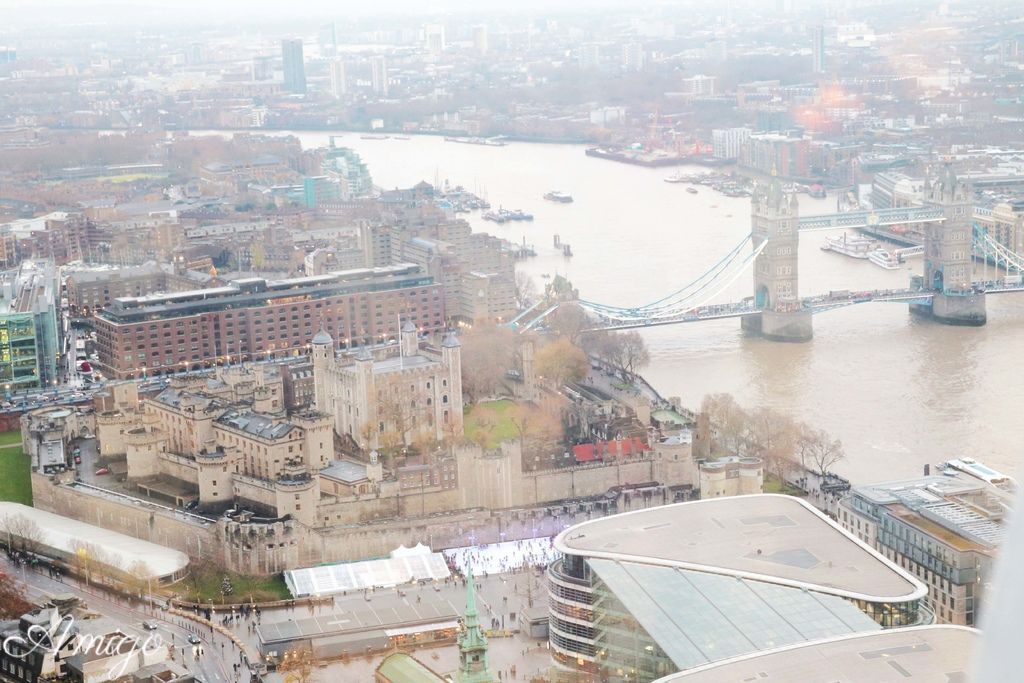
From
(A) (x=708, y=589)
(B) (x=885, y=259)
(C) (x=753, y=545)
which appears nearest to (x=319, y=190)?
(B) (x=885, y=259)

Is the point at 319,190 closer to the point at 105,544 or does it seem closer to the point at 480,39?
the point at 105,544

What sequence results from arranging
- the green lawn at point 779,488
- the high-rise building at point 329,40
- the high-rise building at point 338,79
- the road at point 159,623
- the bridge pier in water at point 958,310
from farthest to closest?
1. the high-rise building at point 329,40
2. the high-rise building at point 338,79
3. the bridge pier in water at point 958,310
4. the green lawn at point 779,488
5. the road at point 159,623

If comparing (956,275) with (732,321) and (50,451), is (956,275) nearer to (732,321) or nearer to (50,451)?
(732,321)

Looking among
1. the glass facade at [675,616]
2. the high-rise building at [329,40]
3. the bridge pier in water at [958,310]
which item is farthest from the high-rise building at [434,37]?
the glass facade at [675,616]

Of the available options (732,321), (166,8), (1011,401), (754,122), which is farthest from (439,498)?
(166,8)

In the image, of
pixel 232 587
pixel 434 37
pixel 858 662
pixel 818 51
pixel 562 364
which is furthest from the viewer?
pixel 434 37

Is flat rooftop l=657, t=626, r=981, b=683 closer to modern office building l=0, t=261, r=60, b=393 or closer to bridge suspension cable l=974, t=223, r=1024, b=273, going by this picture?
modern office building l=0, t=261, r=60, b=393

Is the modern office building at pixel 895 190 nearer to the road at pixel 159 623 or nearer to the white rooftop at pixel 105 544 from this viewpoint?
the white rooftop at pixel 105 544
